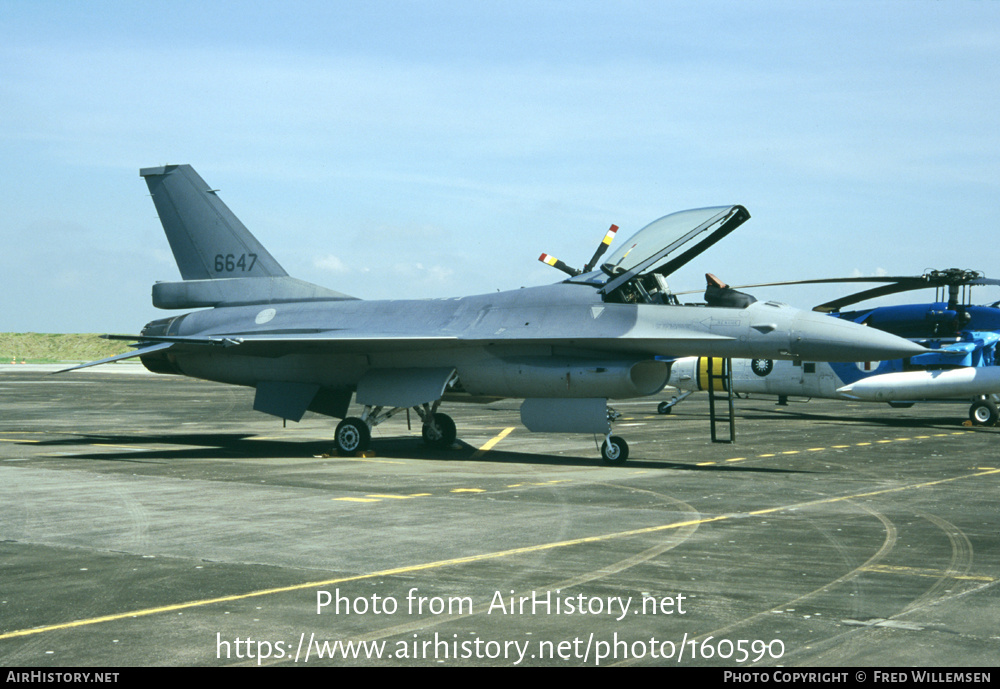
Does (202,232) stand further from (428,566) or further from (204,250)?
(428,566)

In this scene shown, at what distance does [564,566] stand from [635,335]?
8723 mm

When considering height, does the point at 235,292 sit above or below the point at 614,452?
above

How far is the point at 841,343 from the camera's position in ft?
51.4

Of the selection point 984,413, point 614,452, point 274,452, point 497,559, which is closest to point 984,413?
point 984,413

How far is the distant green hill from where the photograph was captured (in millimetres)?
123562

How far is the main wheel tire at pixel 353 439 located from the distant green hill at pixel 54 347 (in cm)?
10944

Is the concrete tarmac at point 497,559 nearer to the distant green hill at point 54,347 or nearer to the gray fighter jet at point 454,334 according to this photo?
the gray fighter jet at point 454,334

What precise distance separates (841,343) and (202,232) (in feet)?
47.6

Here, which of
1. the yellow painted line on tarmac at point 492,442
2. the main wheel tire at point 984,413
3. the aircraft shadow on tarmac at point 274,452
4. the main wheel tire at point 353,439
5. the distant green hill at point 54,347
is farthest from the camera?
the distant green hill at point 54,347

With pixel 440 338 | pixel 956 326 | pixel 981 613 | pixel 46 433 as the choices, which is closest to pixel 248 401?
pixel 46 433

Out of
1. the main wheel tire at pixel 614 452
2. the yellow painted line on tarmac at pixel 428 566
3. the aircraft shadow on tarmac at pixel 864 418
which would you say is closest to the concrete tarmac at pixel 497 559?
the yellow painted line on tarmac at pixel 428 566

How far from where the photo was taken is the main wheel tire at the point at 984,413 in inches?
1102

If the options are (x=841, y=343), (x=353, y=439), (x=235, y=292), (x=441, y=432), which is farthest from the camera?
(x=235, y=292)

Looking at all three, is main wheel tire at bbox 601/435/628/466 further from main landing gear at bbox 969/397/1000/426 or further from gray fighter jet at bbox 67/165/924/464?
main landing gear at bbox 969/397/1000/426
